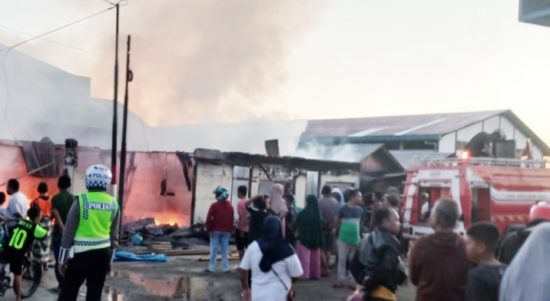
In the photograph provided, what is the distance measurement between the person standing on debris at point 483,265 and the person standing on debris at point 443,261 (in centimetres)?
21

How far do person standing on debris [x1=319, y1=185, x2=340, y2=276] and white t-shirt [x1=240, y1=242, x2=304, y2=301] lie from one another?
7034 mm

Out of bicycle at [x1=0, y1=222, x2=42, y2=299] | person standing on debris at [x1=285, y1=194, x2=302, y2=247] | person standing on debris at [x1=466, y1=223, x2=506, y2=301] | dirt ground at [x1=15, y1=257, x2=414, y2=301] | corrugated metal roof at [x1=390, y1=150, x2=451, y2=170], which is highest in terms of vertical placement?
corrugated metal roof at [x1=390, y1=150, x2=451, y2=170]

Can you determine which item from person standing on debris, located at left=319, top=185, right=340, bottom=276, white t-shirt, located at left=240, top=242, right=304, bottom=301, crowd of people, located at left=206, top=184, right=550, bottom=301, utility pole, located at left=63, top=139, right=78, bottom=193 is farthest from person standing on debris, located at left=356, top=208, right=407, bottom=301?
utility pole, located at left=63, top=139, right=78, bottom=193

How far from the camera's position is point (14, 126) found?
97.6 ft

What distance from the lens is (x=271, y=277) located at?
5.94 meters

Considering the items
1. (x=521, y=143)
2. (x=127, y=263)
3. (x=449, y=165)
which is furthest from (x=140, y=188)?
(x=521, y=143)

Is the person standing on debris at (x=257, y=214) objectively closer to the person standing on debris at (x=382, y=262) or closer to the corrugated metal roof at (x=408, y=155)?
the person standing on debris at (x=382, y=262)

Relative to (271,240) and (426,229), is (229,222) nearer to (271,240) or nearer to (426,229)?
(426,229)

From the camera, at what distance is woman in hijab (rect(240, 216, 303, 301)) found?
5.92 m

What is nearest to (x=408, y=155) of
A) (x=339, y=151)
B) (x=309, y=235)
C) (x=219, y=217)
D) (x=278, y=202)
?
(x=339, y=151)

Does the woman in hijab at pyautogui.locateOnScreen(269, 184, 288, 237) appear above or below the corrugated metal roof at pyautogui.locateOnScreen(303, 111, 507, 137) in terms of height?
below

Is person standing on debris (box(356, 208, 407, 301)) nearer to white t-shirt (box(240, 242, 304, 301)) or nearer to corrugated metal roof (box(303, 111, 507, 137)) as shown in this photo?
white t-shirt (box(240, 242, 304, 301))

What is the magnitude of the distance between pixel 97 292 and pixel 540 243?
15.5ft

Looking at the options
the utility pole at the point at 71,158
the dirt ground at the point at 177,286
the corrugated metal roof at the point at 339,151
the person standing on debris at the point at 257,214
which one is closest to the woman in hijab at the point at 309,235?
the dirt ground at the point at 177,286
